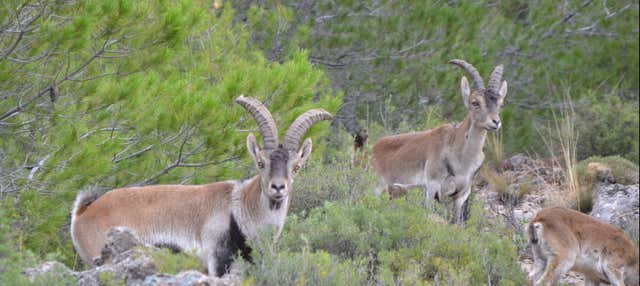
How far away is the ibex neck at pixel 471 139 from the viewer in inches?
451

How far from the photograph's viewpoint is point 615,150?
16.9m

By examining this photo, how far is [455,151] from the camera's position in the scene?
38.0 feet

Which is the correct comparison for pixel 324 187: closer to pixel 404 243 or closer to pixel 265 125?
pixel 404 243

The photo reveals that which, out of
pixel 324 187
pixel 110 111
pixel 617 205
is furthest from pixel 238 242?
pixel 617 205

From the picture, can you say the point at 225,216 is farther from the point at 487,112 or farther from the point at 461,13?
the point at 461,13

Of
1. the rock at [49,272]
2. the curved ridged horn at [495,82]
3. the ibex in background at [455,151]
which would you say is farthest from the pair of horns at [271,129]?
the curved ridged horn at [495,82]

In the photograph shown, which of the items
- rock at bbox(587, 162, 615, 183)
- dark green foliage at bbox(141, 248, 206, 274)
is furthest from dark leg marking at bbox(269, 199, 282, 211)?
rock at bbox(587, 162, 615, 183)

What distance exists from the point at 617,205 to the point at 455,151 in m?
2.48

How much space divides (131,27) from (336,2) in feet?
25.8

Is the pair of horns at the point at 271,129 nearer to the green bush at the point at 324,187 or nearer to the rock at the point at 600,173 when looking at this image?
the green bush at the point at 324,187

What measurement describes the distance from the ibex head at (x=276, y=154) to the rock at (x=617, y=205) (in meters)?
5.07

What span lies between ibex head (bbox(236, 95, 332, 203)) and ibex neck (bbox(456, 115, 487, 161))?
10.2ft

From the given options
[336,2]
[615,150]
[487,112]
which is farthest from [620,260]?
[336,2]

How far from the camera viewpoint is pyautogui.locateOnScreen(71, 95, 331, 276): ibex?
8.35 meters
